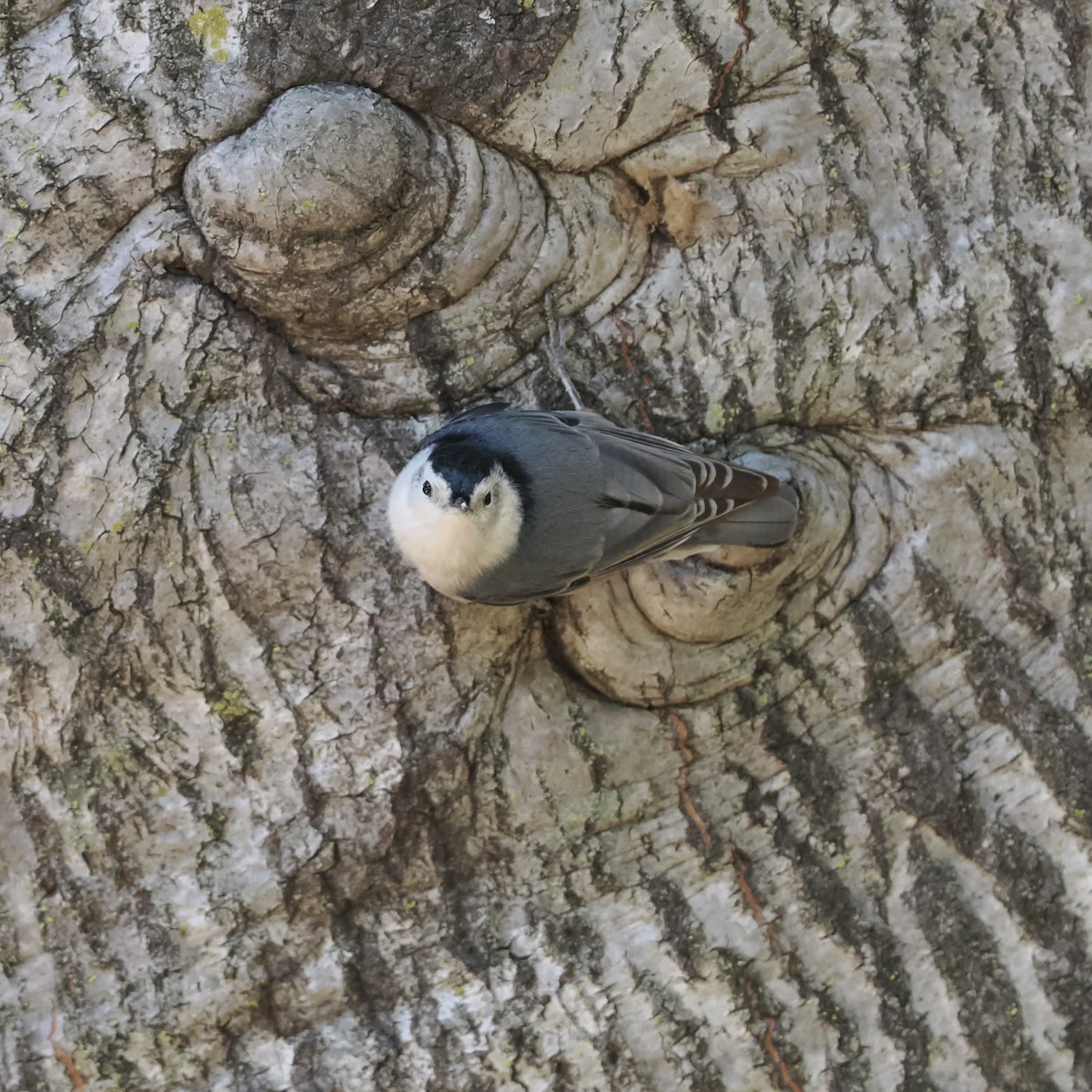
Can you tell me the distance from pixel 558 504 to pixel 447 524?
0.27 metres

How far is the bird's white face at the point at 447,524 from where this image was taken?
74.2 inches

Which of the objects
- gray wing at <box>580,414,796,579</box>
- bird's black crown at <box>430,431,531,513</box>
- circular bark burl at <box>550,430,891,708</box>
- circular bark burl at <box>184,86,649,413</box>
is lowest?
circular bark burl at <box>550,430,891,708</box>

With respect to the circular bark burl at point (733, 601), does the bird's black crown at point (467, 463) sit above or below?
above

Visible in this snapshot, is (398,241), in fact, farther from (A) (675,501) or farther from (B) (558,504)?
(A) (675,501)

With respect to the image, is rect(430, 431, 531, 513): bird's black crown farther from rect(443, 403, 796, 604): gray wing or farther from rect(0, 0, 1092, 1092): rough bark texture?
rect(0, 0, 1092, 1092): rough bark texture

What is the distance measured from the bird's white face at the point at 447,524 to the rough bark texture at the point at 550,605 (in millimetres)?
82

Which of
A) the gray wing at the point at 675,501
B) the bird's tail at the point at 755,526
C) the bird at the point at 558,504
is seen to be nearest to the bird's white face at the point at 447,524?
the bird at the point at 558,504

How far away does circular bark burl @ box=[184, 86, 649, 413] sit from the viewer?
6.18 ft

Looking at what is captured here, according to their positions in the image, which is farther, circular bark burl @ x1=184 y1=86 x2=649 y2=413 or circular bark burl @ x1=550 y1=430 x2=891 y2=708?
circular bark burl @ x1=550 y1=430 x2=891 y2=708

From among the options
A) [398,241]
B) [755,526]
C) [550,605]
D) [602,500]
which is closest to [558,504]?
[602,500]

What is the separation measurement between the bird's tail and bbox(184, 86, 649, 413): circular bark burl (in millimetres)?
517

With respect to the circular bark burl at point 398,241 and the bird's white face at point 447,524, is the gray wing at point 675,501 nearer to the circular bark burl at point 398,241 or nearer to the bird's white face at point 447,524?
the bird's white face at point 447,524

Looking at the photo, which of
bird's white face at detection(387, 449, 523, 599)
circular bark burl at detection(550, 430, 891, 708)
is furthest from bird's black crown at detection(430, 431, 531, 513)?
circular bark burl at detection(550, 430, 891, 708)

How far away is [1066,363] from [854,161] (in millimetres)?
604
